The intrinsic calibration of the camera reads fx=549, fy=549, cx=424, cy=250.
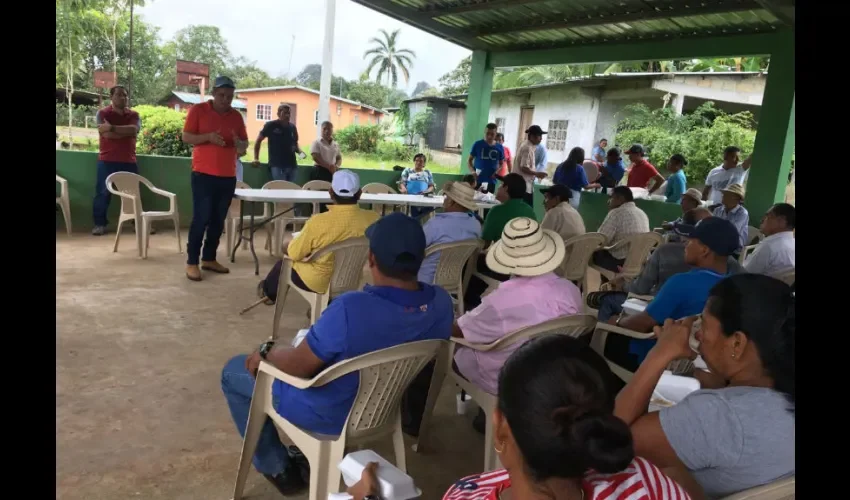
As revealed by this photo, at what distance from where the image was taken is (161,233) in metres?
6.96

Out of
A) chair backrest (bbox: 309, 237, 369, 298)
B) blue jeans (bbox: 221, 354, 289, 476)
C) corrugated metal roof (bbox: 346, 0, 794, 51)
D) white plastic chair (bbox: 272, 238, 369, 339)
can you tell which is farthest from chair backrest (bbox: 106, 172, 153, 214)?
blue jeans (bbox: 221, 354, 289, 476)

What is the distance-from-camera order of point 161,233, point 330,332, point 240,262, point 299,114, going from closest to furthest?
A: point 330,332
point 240,262
point 161,233
point 299,114

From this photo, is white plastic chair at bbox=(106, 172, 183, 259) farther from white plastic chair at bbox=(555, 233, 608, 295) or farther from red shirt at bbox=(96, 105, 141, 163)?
white plastic chair at bbox=(555, 233, 608, 295)

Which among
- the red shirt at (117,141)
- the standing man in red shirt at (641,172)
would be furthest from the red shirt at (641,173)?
the red shirt at (117,141)

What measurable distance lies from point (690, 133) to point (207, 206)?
1309 cm

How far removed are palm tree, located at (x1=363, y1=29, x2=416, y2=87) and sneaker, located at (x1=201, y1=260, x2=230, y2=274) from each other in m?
30.5

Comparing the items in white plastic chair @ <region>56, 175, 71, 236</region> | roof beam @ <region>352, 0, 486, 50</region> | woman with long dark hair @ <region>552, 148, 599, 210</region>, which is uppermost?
roof beam @ <region>352, 0, 486, 50</region>

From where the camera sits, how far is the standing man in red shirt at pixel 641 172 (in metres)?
8.20

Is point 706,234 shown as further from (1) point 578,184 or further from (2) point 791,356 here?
(1) point 578,184

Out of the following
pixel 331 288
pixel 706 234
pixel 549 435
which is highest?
pixel 706 234

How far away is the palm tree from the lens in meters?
33.9

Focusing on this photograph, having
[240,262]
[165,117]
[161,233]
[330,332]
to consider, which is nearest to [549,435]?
[330,332]

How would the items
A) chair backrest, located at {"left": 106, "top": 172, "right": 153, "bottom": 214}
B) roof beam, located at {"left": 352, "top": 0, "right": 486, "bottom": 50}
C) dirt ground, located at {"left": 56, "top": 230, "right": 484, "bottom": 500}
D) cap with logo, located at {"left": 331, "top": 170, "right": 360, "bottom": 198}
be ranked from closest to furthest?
dirt ground, located at {"left": 56, "top": 230, "right": 484, "bottom": 500}
cap with logo, located at {"left": 331, "top": 170, "right": 360, "bottom": 198}
chair backrest, located at {"left": 106, "top": 172, "right": 153, "bottom": 214}
roof beam, located at {"left": 352, "top": 0, "right": 486, "bottom": 50}
